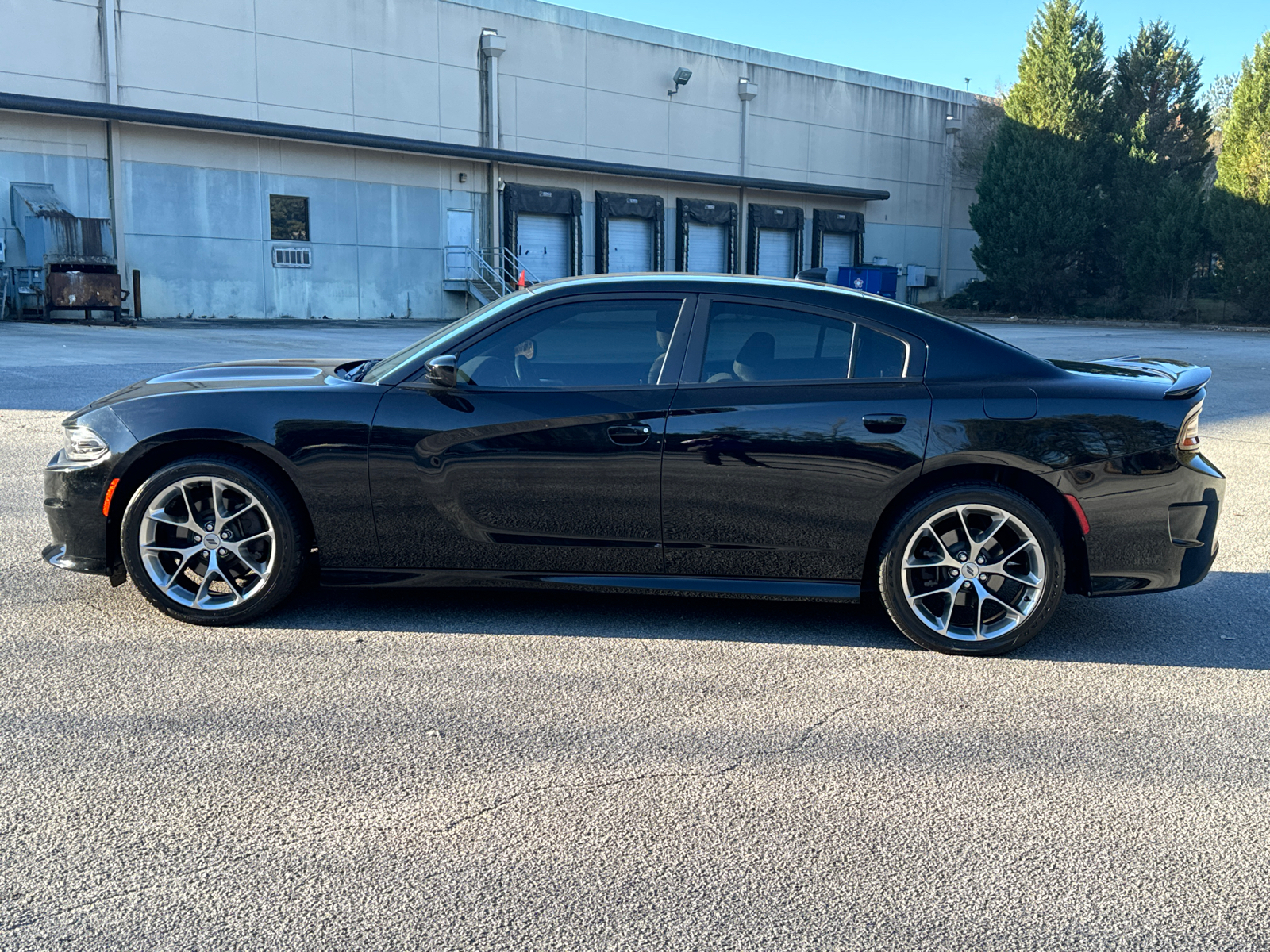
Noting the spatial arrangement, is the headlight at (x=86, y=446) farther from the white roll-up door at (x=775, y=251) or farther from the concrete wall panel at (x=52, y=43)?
the white roll-up door at (x=775, y=251)

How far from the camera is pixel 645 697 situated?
4.09 m

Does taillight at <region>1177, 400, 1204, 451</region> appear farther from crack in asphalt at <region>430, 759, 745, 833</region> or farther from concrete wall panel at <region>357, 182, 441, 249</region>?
concrete wall panel at <region>357, 182, 441, 249</region>

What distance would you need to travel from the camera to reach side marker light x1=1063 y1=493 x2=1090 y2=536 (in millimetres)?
4613

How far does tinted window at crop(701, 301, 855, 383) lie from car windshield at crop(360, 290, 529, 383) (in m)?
0.88

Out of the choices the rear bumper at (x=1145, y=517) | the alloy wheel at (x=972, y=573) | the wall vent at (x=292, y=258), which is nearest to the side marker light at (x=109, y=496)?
the alloy wheel at (x=972, y=573)

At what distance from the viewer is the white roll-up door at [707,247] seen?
129 ft

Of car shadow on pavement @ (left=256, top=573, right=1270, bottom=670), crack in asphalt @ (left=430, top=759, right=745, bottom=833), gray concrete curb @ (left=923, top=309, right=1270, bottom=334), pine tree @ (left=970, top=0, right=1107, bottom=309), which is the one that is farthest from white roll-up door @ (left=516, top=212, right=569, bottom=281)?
crack in asphalt @ (left=430, top=759, right=745, bottom=833)

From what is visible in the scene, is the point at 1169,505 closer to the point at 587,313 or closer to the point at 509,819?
the point at 587,313

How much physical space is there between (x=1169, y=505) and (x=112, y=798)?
398 centimetres

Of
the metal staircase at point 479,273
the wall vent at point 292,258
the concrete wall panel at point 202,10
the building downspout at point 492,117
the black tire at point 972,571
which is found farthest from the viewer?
the metal staircase at point 479,273

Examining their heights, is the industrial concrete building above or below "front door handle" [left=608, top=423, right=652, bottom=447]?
above

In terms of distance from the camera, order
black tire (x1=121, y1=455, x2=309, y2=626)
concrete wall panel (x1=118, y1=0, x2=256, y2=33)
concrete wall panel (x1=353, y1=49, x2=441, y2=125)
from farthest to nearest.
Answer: concrete wall panel (x1=353, y1=49, x2=441, y2=125), concrete wall panel (x1=118, y1=0, x2=256, y2=33), black tire (x1=121, y1=455, x2=309, y2=626)

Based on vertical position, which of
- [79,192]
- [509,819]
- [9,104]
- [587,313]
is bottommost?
[509,819]

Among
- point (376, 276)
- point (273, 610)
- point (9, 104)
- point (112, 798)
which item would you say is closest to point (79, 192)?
point (9, 104)
